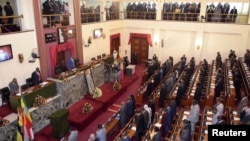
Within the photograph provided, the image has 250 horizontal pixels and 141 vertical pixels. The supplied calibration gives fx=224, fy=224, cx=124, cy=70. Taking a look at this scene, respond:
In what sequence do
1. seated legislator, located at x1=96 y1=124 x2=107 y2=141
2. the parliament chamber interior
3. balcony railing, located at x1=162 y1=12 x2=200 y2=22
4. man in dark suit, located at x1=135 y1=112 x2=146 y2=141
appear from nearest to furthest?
seated legislator, located at x1=96 y1=124 x2=107 y2=141, man in dark suit, located at x1=135 y1=112 x2=146 y2=141, the parliament chamber interior, balcony railing, located at x1=162 y1=12 x2=200 y2=22

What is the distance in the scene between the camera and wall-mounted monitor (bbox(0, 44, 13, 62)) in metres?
8.98

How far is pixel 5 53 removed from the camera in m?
9.15

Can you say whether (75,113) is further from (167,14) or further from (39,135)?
(167,14)

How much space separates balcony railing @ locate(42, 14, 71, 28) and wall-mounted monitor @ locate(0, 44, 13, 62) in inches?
103

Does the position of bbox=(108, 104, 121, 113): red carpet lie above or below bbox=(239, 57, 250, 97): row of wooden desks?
below

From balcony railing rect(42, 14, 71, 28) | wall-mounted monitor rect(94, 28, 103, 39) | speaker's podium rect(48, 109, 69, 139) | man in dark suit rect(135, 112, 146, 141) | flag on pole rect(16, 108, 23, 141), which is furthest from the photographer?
wall-mounted monitor rect(94, 28, 103, 39)

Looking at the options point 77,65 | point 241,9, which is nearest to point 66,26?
point 77,65

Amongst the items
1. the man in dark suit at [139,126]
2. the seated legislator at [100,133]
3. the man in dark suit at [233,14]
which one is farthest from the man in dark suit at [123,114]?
the man in dark suit at [233,14]

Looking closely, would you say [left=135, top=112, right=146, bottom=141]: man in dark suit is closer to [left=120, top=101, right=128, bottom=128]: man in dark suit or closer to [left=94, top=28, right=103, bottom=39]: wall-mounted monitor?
[left=120, top=101, right=128, bottom=128]: man in dark suit

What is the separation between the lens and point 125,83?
1364cm

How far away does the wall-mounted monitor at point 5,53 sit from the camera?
898cm

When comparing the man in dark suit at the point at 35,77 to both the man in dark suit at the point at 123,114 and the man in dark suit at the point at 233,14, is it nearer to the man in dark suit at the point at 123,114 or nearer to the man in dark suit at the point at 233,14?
the man in dark suit at the point at 123,114

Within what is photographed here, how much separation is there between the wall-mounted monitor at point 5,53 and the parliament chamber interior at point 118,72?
0.04 m

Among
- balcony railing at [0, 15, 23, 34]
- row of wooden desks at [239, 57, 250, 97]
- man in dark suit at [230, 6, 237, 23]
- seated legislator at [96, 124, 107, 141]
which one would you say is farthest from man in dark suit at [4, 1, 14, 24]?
man in dark suit at [230, 6, 237, 23]
